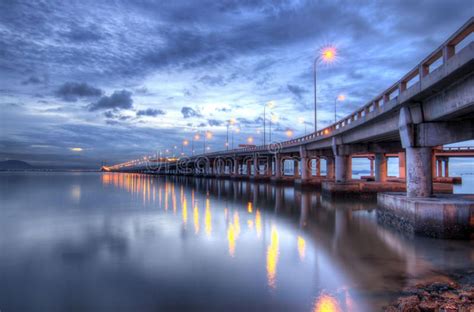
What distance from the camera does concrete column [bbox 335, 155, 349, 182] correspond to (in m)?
35.5

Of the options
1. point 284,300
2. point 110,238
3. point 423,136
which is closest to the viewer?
point 284,300

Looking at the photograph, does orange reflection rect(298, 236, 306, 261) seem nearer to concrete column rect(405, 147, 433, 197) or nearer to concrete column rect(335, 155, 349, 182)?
concrete column rect(405, 147, 433, 197)

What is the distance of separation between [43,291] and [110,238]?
265 inches

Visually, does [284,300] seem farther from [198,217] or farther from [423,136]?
[198,217]

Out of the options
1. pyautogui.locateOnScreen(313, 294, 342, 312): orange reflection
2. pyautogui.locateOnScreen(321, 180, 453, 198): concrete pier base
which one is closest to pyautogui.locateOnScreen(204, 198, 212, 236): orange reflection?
pyautogui.locateOnScreen(313, 294, 342, 312): orange reflection

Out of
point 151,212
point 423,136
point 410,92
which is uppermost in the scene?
point 410,92

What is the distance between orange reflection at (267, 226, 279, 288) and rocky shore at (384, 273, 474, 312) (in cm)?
304

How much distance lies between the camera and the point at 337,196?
33344 millimetres

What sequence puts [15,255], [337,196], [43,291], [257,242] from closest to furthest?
[43,291], [15,255], [257,242], [337,196]

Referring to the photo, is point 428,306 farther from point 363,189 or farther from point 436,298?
point 363,189

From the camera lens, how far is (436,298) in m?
7.15

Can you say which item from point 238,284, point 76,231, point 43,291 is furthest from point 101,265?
point 76,231

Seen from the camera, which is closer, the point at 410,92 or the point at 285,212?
the point at 410,92

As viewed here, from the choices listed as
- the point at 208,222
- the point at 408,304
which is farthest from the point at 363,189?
the point at 408,304
